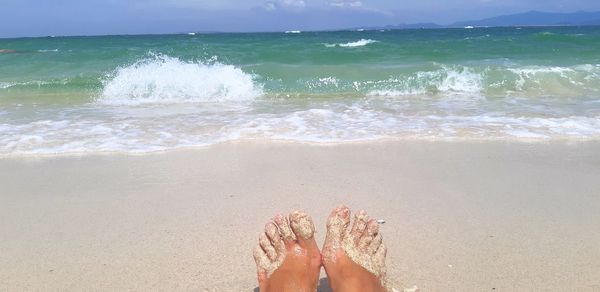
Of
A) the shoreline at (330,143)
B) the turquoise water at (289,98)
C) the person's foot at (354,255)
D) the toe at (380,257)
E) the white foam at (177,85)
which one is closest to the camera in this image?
the person's foot at (354,255)

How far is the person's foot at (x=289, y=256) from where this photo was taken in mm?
2086

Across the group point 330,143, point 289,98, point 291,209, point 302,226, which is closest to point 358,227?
point 302,226

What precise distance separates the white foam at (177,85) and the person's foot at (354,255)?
7376 mm

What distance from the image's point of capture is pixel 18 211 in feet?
10.9

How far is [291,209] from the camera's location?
3266 millimetres

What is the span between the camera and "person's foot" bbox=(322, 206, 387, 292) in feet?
6.79

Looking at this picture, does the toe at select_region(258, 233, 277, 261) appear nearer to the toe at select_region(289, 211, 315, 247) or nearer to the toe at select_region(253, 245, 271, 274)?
the toe at select_region(253, 245, 271, 274)

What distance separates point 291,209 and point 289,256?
1117 millimetres

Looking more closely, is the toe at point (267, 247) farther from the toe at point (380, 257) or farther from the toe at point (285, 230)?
the toe at point (380, 257)

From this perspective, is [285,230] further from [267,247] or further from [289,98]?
[289,98]

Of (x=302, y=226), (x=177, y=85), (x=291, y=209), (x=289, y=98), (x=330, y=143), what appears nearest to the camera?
(x=302, y=226)

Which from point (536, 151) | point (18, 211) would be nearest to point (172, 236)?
point (18, 211)

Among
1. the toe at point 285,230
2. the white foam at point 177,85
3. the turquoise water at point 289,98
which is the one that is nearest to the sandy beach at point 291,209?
the toe at point 285,230

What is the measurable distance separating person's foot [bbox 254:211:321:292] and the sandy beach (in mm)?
199
